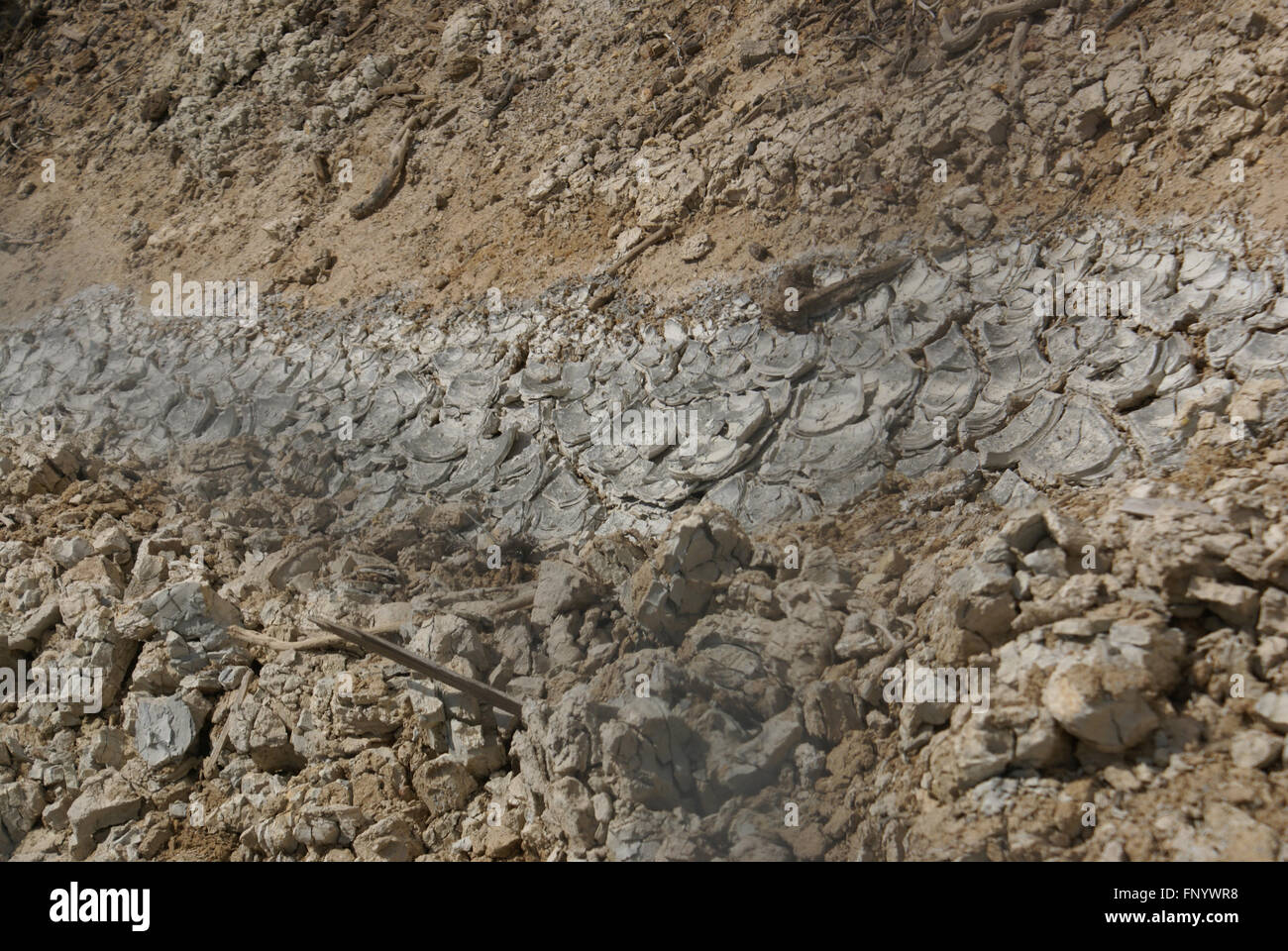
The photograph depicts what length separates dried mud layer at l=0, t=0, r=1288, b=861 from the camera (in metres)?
2.81

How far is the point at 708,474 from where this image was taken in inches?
169

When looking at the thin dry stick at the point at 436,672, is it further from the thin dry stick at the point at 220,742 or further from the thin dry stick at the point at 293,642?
the thin dry stick at the point at 220,742

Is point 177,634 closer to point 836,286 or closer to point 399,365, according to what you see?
point 399,365

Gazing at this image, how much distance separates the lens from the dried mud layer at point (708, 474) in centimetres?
281

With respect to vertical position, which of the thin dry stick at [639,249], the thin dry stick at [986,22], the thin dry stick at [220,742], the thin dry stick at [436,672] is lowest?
the thin dry stick at [220,742]

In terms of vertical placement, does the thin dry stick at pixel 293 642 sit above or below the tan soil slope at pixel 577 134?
below

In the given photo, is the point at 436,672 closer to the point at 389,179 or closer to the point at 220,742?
the point at 220,742

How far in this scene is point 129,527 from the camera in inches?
201

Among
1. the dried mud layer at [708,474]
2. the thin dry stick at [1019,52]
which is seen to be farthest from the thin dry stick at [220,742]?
the thin dry stick at [1019,52]

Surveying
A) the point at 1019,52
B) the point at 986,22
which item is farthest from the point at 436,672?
the point at 986,22

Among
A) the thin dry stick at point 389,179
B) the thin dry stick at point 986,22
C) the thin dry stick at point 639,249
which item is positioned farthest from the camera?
the thin dry stick at point 389,179

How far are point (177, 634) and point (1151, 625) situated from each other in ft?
13.1

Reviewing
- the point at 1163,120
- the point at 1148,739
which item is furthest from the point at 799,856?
the point at 1163,120

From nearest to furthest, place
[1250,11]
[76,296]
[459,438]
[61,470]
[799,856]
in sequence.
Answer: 1. [799,856]
2. [1250,11]
3. [459,438]
4. [61,470]
5. [76,296]
